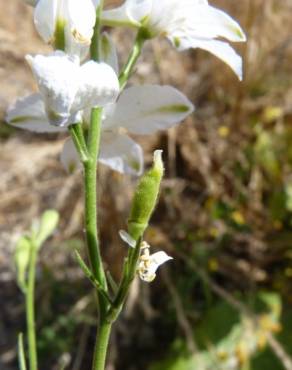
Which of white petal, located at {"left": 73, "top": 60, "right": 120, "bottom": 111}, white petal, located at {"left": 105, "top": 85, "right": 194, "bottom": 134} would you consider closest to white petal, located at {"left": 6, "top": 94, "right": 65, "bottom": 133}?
white petal, located at {"left": 105, "top": 85, "right": 194, "bottom": 134}

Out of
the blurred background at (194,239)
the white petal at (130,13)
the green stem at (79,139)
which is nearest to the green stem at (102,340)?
the green stem at (79,139)

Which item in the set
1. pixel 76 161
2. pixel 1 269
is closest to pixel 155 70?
pixel 1 269

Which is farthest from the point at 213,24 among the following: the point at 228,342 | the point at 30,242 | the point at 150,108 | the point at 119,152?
the point at 228,342

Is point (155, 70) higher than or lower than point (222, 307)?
higher

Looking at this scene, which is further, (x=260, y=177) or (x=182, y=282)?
(x=260, y=177)

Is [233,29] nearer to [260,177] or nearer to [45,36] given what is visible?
[45,36]

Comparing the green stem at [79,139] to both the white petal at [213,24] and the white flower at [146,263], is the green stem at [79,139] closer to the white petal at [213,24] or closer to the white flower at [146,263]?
the white flower at [146,263]

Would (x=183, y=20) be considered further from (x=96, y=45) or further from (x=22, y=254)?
(x=22, y=254)
